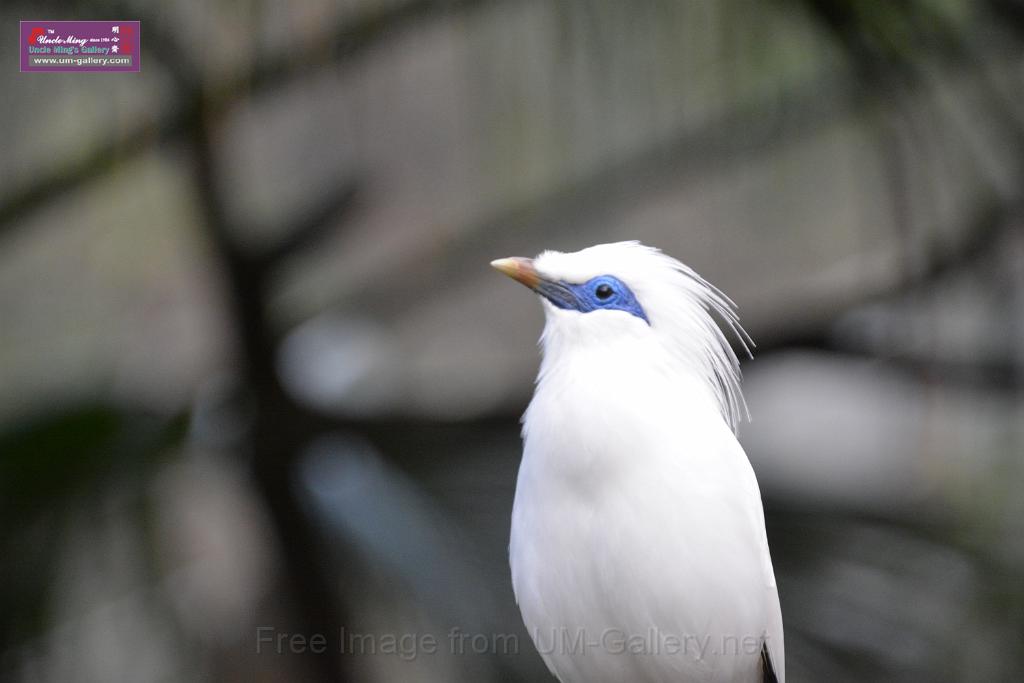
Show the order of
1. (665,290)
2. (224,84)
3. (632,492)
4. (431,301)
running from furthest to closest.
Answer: (431,301)
(224,84)
(665,290)
(632,492)

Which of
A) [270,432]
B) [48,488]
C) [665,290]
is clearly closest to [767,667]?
[665,290]

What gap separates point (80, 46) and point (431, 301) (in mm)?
1214

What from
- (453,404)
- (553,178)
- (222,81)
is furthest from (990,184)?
(222,81)

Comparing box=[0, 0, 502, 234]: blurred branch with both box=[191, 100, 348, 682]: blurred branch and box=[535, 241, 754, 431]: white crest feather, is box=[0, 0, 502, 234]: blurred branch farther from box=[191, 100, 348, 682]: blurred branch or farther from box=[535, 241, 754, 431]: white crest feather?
box=[535, 241, 754, 431]: white crest feather

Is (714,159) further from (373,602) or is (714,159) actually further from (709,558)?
(709,558)

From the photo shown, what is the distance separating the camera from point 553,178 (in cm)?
319

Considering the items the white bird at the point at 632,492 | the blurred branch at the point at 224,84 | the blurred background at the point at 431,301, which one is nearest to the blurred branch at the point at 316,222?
the blurred background at the point at 431,301

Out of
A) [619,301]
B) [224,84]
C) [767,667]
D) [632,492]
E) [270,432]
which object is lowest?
[767,667]

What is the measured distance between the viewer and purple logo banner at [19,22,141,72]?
2.84 meters

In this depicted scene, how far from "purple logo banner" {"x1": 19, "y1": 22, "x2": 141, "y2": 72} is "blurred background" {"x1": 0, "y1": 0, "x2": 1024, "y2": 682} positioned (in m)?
0.05

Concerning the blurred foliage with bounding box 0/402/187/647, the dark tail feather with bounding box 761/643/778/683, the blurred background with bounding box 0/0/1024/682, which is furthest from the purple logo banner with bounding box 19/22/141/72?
the dark tail feather with bounding box 761/643/778/683

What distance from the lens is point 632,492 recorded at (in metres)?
1.85

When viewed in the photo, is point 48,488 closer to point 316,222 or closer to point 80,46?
point 316,222

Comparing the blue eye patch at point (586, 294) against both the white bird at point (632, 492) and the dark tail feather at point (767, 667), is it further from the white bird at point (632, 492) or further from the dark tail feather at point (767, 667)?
the dark tail feather at point (767, 667)
